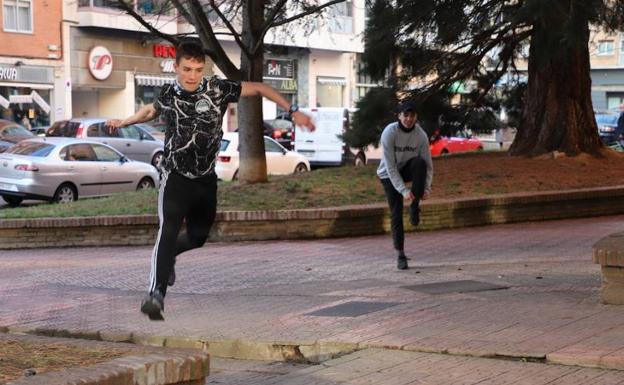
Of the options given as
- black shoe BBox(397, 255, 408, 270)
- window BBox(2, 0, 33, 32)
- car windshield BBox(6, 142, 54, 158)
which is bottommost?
black shoe BBox(397, 255, 408, 270)

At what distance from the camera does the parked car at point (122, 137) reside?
29.0m

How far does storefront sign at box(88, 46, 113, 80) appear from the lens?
144 feet

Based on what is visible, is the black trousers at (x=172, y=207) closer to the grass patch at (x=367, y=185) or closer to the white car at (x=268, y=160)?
the grass patch at (x=367, y=185)

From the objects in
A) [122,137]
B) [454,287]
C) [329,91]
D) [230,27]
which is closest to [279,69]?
[329,91]

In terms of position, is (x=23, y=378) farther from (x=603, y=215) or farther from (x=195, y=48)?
(x=603, y=215)

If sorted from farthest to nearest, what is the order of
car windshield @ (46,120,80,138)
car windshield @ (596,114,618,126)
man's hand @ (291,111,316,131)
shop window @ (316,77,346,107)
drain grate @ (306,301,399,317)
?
shop window @ (316,77,346,107)
car windshield @ (596,114,618,126)
car windshield @ (46,120,80,138)
drain grate @ (306,301,399,317)
man's hand @ (291,111,316,131)

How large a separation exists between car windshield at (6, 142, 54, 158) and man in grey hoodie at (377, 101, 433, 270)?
1238 centimetres

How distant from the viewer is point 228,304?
8828 mm

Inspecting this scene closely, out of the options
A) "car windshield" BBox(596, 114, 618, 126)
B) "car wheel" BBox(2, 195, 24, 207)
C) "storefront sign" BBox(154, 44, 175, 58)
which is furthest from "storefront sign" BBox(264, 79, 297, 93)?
"car wheel" BBox(2, 195, 24, 207)

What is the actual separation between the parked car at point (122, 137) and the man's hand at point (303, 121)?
73.3 feet

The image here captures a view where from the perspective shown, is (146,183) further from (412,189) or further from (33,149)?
(412,189)

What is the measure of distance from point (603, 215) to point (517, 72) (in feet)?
15.0

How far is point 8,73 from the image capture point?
132 feet

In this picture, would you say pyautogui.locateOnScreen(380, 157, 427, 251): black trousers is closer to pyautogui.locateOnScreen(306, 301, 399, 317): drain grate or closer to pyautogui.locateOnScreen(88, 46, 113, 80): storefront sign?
pyautogui.locateOnScreen(306, 301, 399, 317): drain grate
